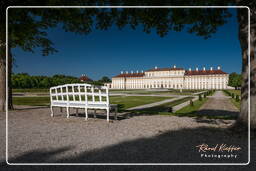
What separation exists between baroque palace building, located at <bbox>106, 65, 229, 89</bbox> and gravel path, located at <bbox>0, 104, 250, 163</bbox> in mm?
95767

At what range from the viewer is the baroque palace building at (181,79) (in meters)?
98.4

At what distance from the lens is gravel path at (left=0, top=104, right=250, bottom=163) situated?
3096mm

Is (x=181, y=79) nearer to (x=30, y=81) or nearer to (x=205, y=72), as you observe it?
(x=205, y=72)

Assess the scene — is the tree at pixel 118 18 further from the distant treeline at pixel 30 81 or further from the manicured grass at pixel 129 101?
the distant treeline at pixel 30 81

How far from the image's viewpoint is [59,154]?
321 centimetres

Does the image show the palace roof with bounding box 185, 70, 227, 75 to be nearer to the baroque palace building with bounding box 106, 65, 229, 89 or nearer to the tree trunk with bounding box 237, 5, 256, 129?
the baroque palace building with bounding box 106, 65, 229, 89

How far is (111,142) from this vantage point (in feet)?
12.8

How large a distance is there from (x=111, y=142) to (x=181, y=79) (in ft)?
337

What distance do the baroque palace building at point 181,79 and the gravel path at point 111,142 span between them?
95767mm

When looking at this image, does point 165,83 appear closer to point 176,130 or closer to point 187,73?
point 187,73

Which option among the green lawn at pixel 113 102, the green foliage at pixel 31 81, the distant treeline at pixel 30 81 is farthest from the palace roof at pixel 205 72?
the green lawn at pixel 113 102

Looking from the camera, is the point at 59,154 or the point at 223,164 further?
the point at 59,154

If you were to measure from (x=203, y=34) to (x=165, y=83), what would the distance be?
329 feet

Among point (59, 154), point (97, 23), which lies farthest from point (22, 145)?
point (97, 23)
